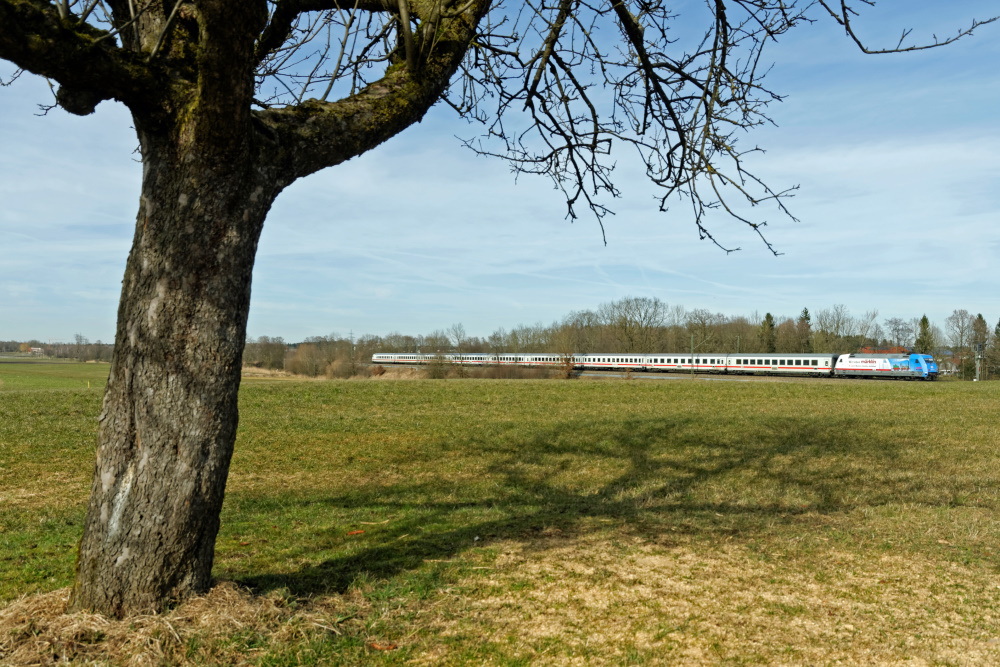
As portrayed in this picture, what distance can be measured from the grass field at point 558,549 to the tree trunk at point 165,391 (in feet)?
0.96

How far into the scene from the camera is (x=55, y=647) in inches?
125

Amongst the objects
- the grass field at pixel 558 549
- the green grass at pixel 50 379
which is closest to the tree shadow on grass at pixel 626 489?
the grass field at pixel 558 549

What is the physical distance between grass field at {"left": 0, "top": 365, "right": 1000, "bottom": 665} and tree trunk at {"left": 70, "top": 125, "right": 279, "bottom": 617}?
0.96ft

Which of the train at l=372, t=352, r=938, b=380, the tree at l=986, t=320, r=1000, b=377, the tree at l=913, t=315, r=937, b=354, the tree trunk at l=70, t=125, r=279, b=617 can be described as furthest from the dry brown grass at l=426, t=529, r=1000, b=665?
the tree at l=913, t=315, r=937, b=354

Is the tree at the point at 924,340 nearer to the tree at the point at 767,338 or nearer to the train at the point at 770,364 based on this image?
the tree at the point at 767,338

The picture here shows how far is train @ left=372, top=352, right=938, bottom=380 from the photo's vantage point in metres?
46.5

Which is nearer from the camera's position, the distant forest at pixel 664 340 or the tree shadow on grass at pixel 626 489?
the tree shadow on grass at pixel 626 489

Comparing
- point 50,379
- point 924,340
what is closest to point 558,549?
point 50,379

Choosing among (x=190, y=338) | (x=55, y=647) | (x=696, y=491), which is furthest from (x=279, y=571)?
(x=696, y=491)

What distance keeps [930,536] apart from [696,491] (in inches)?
114

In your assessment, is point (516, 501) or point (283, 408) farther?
point (283, 408)

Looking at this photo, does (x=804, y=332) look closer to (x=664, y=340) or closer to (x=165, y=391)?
(x=664, y=340)

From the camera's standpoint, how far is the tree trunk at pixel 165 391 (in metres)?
3.37

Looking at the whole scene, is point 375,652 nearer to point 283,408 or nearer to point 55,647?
point 55,647
